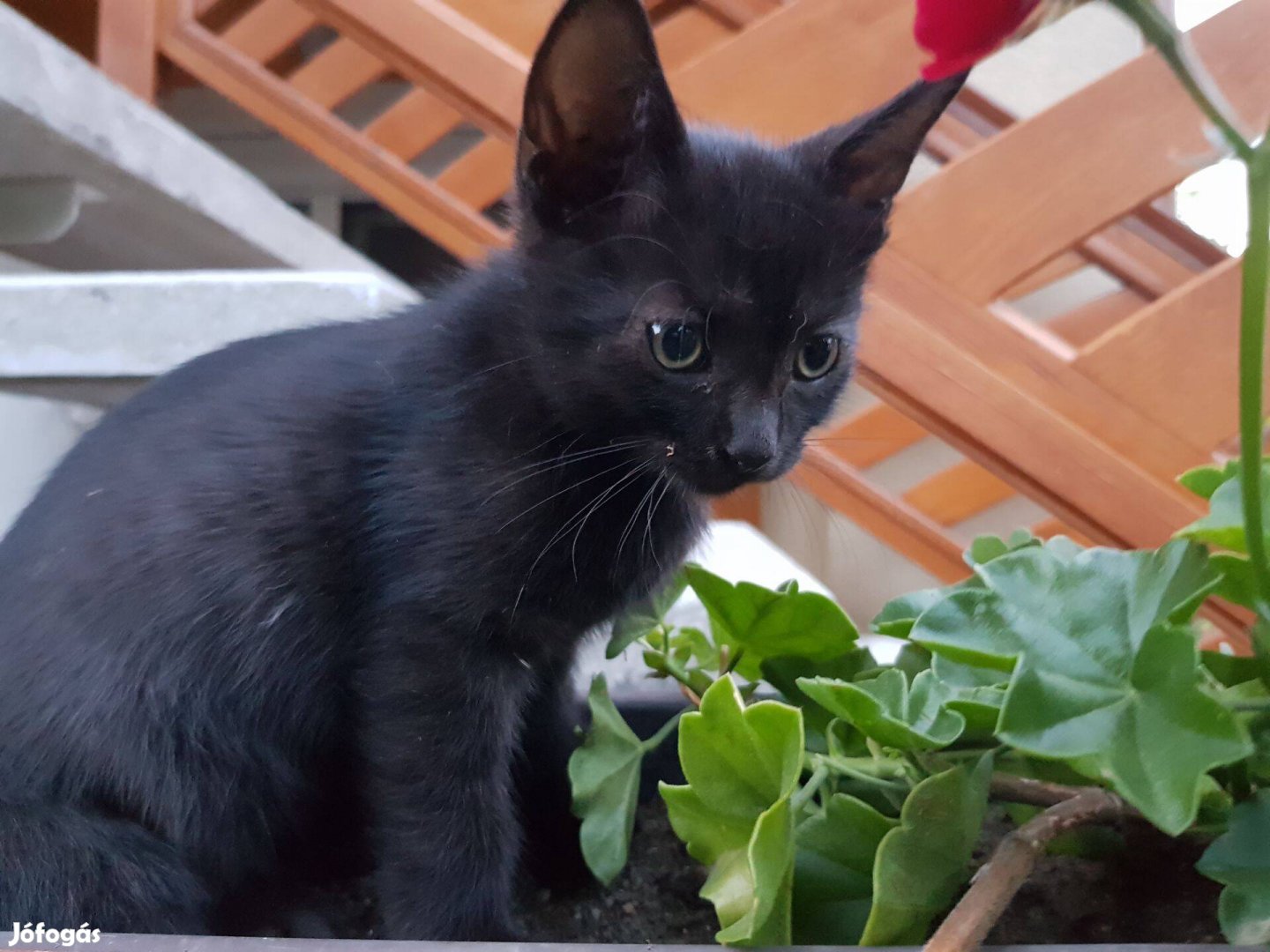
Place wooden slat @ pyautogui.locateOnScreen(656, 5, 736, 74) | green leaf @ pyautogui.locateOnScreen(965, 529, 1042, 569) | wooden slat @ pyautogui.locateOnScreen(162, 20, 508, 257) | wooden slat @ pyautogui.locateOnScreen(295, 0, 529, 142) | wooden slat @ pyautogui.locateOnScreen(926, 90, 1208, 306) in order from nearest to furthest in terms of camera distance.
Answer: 1. green leaf @ pyautogui.locateOnScreen(965, 529, 1042, 569)
2. wooden slat @ pyautogui.locateOnScreen(295, 0, 529, 142)
3. wooden slat @ pyautogui.locateOnScreen(656, 5, 736, 74)
4. wooden slat @ pyautogui.locateOnScreen(926, 90, 1208, 306)
5. wooden slat @ pyautogui.locateOnScreen(162, 20, 508, 257)

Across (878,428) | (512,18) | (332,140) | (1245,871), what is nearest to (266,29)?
(332,140)

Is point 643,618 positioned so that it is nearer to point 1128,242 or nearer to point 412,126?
point 1128,242

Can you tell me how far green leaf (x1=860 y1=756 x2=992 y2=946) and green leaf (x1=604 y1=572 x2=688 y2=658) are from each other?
0.28m

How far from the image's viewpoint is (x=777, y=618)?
1.95 ft

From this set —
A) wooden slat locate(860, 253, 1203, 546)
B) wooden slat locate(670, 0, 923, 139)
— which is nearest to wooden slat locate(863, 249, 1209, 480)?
wooden slat locate(860, 253, 1203, 546)

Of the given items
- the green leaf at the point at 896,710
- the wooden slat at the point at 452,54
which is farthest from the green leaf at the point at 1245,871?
the wooden slat at the point at 452,54

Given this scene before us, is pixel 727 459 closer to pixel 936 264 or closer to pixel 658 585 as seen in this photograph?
pixel 658 585

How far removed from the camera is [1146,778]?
13.5 inches

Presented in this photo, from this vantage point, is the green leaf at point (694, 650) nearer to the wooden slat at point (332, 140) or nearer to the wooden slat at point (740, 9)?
the wooden slat at point (740, 9)

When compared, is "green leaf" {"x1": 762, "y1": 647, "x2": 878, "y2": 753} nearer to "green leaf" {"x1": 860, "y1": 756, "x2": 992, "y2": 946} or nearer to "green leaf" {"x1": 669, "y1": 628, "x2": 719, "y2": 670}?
"green leaf" {"x1": 669, "y1": 628, "x2": 719, "y2": 670}

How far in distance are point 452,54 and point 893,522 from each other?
2.83ft

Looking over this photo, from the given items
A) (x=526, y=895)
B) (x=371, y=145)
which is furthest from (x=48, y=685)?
(x=371, y=145)

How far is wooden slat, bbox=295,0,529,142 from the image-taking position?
103 cm

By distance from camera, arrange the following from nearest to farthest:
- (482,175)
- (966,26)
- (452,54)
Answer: (966,26)
(452,54)
(482,175)
